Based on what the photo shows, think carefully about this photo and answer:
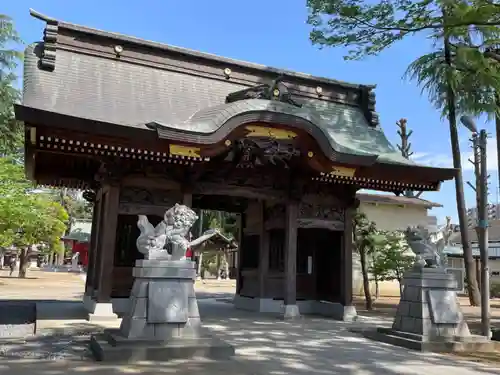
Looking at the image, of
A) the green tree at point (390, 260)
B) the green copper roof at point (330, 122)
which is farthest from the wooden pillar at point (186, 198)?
the green tree at point (390, 260)

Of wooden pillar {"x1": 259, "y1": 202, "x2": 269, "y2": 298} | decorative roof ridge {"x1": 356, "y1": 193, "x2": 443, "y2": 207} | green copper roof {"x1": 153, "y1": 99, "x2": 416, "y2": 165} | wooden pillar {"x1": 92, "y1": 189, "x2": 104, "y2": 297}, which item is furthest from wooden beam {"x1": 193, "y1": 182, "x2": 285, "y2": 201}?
decorative roof ridge {"x1": 356, "y1": 193, "x2": 443, "y2": 207}

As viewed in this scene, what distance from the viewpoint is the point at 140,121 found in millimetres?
10734

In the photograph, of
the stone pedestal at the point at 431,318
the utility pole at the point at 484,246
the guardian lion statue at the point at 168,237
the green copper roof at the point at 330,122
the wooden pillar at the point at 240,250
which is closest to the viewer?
the guardian lion statue at the point at 168,237

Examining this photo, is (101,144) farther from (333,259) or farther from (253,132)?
(333,259)

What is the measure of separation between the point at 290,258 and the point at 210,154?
142 inches

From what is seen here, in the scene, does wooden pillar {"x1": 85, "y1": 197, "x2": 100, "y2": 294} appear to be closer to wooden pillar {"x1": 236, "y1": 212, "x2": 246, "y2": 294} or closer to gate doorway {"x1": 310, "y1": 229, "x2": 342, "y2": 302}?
wooden pillar {"x1": 236, "y1": 212, "x2": 246, "y2": 294}

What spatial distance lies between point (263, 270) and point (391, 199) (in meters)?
18.8

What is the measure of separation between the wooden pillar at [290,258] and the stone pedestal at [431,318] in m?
3.15

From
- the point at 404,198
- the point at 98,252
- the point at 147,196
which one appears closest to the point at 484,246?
the point at 147,196

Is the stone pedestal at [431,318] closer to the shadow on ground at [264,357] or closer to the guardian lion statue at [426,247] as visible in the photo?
the guardian lion statue at [426,247]

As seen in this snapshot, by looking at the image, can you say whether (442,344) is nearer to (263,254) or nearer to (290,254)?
(290,254)

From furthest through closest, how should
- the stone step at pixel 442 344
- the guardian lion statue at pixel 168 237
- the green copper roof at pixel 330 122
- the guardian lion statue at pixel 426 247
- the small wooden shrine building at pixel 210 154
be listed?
the green copper roof at pixel 330 122
the small wooden shrine building at pixel 210 154
the guardian lion statue at pixel 426 247
the stone step at pixel 442 344
the guardian lion statue at pixel 168 237

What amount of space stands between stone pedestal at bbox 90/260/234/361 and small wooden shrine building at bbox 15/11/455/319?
374cm

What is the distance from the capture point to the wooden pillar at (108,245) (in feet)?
Result: 34.5
